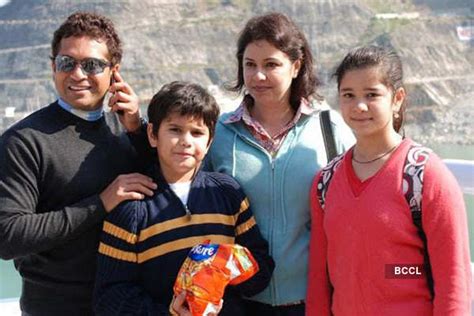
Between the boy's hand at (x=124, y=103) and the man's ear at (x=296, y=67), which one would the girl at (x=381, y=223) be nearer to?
the man's ear at (x=296, y=67)

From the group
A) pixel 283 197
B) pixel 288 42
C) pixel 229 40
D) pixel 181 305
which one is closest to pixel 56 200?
pixel 181 305

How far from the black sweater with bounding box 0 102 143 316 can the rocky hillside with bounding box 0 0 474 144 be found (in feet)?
131

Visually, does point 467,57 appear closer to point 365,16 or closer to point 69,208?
point 365,16

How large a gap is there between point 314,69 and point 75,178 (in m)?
0.61

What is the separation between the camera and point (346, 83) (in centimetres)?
143

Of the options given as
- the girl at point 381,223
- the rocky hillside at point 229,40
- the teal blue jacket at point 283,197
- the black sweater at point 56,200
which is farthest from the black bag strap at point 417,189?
the rocky hillside at point 229,40

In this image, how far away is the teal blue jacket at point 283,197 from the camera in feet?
5.20

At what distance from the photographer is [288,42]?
63.6 inches

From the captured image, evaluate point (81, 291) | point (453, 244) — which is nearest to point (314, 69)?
point (453, 244)

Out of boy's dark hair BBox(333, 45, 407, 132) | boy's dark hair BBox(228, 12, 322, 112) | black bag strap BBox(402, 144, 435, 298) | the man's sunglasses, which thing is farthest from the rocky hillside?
black bag strap BBox(402, 144, 435, 298)

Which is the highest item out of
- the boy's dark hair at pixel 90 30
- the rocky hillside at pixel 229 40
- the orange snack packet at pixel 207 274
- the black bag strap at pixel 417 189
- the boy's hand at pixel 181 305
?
the rocky hillside at pixel 229 40

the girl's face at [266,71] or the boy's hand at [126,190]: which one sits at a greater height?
the girl's face at [266,71]

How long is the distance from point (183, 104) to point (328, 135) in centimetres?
36

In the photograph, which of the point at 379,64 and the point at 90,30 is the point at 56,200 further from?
the point at 379,64
